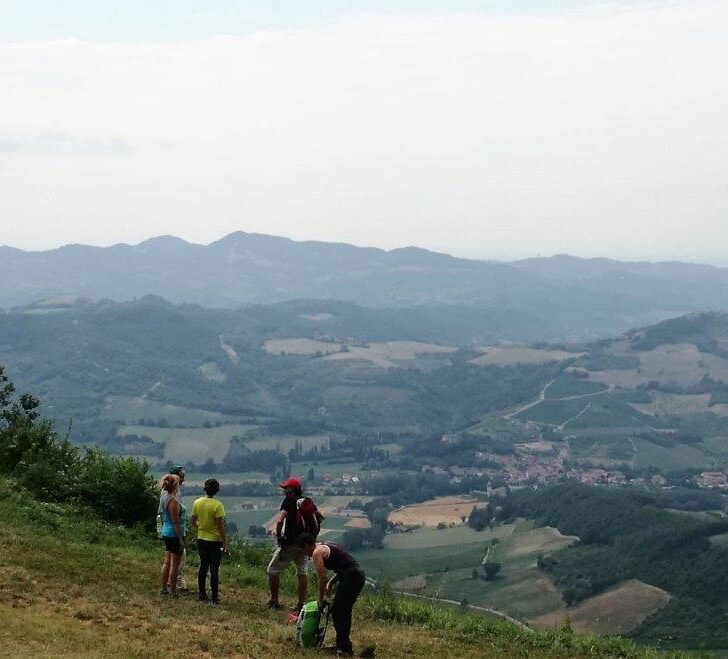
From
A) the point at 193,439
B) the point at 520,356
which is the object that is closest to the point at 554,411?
the point at 520,356

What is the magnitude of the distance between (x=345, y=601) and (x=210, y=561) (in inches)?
113

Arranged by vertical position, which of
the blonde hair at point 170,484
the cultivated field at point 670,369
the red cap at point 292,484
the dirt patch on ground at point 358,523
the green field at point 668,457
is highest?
the cultivated field at point 670,369

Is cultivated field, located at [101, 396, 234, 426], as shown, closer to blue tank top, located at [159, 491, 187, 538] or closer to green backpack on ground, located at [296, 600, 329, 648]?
blue tank top, located at [159, 491, 187, 538]

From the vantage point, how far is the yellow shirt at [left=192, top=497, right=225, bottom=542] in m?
13.1

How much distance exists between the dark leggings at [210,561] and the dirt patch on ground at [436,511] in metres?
60.2

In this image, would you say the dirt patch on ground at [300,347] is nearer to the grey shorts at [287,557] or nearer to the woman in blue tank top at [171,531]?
the woman in blue tank top at [171,531]

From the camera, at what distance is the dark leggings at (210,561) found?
13.1 metres

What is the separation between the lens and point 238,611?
42.4ft

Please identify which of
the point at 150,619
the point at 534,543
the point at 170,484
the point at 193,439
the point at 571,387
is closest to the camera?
the point at 150,619

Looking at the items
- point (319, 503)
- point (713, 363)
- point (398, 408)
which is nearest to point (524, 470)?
point (319, 503)

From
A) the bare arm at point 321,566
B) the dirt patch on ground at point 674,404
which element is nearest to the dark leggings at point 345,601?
the bare arm at point 321,566

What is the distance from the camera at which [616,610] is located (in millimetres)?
39500

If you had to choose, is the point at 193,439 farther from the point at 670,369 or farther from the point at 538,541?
the point at 670,369

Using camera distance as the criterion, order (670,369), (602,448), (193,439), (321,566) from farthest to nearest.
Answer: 1. (670,369)
2. (602,448)
3. (193,439)
4. (321,566)
